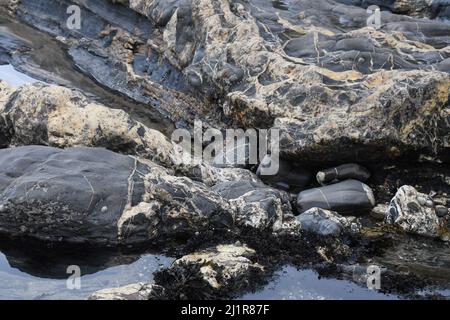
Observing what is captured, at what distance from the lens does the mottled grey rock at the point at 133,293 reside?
6.54 meters

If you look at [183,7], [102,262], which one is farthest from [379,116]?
[183,7]

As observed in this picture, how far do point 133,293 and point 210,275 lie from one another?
87cm

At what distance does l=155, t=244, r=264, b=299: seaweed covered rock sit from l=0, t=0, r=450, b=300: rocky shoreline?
0.02m

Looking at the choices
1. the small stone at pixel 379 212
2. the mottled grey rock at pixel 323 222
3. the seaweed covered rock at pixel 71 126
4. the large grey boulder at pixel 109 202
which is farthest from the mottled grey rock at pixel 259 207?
the seaweed covered rock at pixel 71 126

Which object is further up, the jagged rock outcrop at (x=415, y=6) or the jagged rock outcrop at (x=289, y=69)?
the jagged rock outcrop at (x=415, y=6)

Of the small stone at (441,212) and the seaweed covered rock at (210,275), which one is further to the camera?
the small stone at (441,212)

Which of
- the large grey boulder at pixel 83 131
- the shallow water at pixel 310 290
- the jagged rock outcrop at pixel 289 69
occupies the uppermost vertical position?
the jagged rock outcrop at pixel 289 69

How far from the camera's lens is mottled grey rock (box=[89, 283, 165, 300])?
6539 millimetres

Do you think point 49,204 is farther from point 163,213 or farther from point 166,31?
point 166,31

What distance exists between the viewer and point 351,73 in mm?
10664

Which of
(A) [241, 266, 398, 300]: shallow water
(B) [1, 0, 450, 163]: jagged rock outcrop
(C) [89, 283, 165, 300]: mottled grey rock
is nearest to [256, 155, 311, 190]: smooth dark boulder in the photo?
(B) [1, 0, 450, 163]: jagged rock outcrop

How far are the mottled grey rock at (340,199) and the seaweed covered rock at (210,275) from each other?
1.91 meters

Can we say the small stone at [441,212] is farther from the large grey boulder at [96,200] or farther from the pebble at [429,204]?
the large grey boulder at [96,200]

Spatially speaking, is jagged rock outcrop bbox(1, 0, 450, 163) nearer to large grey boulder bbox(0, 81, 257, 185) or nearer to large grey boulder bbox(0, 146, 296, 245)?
large grey boulder bbox(0, 81, 257, 185)
